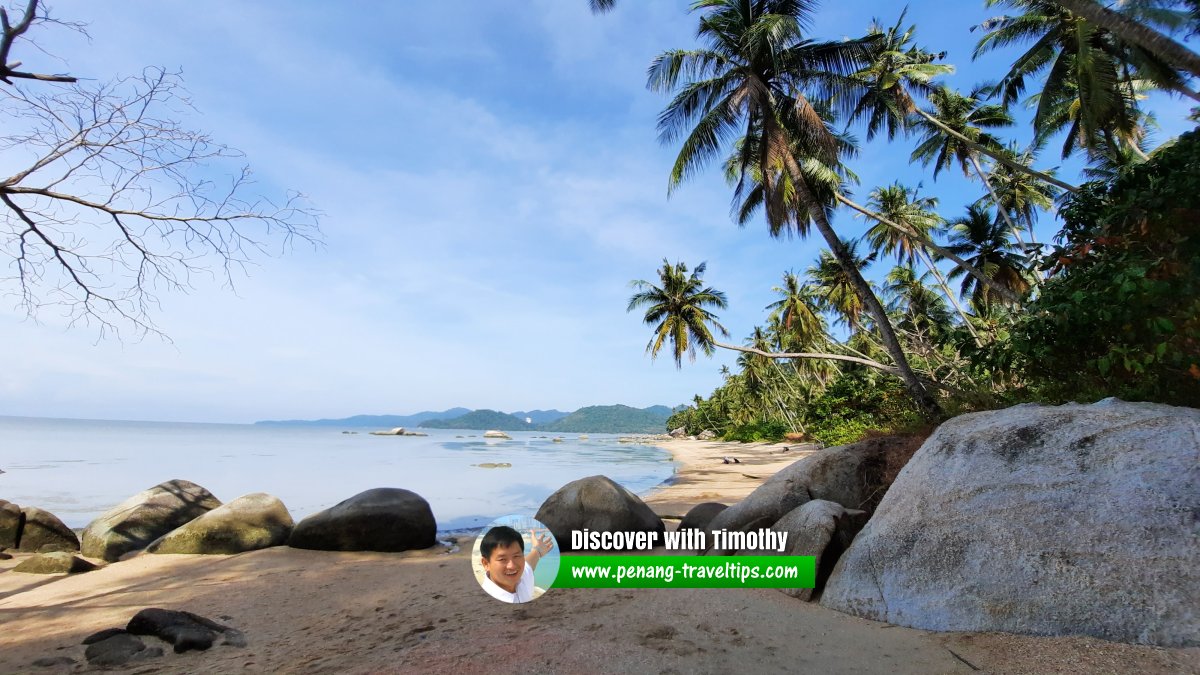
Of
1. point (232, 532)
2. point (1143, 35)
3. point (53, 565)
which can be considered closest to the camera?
point (53, 565)

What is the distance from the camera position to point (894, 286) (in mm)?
32750

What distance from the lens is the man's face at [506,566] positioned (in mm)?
3950

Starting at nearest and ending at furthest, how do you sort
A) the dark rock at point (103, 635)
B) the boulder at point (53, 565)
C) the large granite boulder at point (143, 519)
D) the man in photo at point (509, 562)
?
1. the dark rock at point (103, 635)
2. the man in photo at point (509, 562)
3. the boulder at point (53, 565)
4. the large granite boulder at point (143, 519)

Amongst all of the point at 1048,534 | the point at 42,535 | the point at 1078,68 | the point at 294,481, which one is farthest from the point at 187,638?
the point at 1078,68

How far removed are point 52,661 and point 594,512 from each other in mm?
5250

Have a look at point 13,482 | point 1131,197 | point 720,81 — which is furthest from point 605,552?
point 13,482

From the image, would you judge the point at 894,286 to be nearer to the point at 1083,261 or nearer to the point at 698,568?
the point at 1083,261

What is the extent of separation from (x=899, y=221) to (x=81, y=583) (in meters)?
30.5

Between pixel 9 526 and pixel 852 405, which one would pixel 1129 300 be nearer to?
pixel 9 526

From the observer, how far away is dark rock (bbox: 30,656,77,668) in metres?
3.38

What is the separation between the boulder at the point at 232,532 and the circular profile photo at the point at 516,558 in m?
5.32

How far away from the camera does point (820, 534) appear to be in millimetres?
4719

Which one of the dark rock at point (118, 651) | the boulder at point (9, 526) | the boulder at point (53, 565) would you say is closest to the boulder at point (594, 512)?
the dark rock at point (118, 651)

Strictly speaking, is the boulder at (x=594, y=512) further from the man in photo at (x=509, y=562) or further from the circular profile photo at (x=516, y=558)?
the man in photo at (x=509, y=562)
